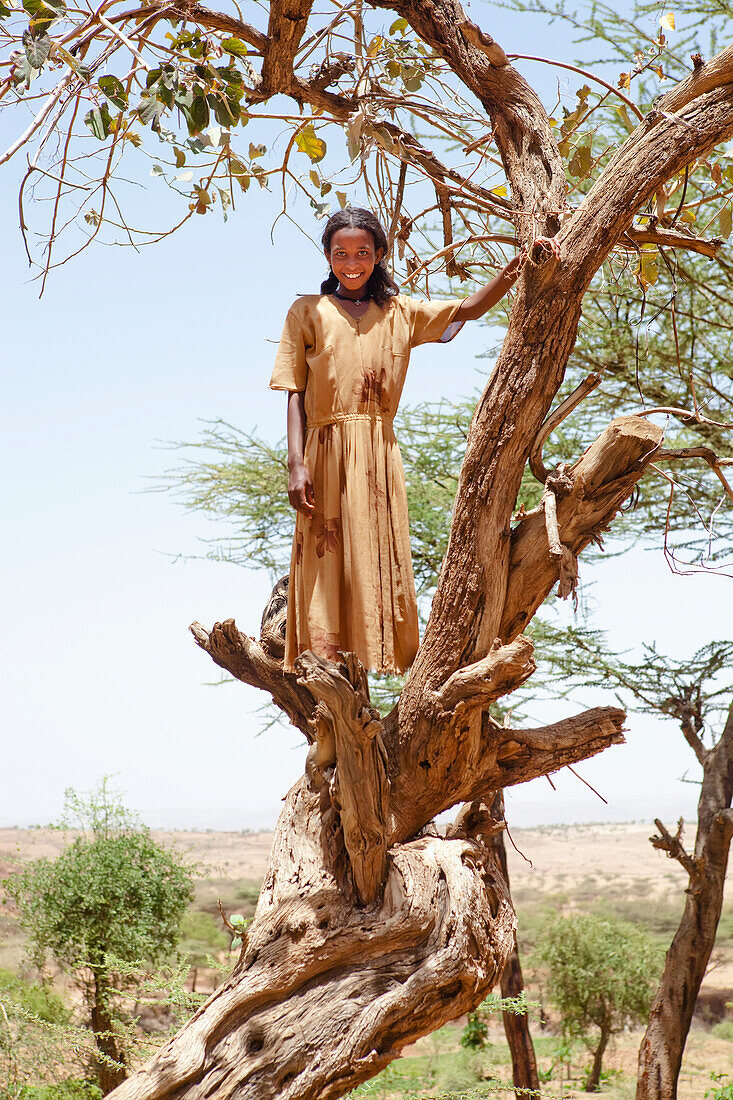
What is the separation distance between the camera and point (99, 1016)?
7.08 m

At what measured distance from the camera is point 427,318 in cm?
282

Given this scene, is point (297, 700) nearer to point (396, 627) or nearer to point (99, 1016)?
point (396, 627)

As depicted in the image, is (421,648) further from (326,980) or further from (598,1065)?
(598,1065)

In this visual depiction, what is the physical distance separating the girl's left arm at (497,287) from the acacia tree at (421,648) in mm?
46

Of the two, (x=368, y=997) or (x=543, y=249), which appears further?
(x=543, y=249)

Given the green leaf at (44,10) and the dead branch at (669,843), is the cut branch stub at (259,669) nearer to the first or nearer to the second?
the green leaf at (44,10)

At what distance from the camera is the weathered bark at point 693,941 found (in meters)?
6.44

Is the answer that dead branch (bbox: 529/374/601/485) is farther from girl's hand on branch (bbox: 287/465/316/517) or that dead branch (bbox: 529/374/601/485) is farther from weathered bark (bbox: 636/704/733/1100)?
weathered bark (bbox: 636/704/733/1100)

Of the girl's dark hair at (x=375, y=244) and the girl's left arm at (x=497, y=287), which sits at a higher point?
the girl's dark hair at (x=375, y=244)

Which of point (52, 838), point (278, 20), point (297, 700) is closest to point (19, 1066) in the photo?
point (297, 700)

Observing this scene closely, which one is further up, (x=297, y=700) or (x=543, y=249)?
(x=543, y=249)

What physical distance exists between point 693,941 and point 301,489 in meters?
5.51

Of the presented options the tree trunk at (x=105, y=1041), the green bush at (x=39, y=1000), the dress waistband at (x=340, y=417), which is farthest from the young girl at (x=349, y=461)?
the green bush at (x=39, y=1000)

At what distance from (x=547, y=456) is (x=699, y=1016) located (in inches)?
294
